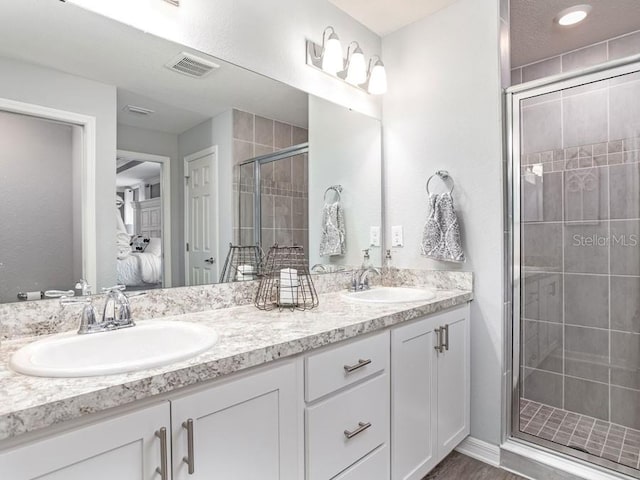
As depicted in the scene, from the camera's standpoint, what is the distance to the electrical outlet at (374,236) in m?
2.32

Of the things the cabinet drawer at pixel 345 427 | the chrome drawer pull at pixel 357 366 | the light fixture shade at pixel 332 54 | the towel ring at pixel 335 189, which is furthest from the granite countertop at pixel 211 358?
the light fixture shade at pixel 332 54

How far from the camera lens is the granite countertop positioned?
26.9 inches

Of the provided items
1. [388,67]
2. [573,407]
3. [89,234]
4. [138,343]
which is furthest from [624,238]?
[89,234]

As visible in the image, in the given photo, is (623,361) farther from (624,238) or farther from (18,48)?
(18,48)

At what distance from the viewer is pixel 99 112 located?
1.28 meters

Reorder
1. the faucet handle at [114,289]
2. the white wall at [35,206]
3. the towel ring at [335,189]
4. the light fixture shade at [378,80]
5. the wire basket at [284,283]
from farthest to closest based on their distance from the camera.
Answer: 1. the light fixture shade at [378,80]
2. the towel ring at [335,189]
3. the wire basket at [284,283]
4. the faucet handle at [114,289]
5. the white wall at [35,206]

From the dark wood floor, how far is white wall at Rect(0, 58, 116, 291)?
173cm

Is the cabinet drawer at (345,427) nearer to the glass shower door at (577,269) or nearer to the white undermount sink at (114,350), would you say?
the white undermount sink at (114,350)

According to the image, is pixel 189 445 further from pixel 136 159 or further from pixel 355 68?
pixel 355 68

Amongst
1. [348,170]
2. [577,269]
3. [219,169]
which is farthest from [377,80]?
[577,269]

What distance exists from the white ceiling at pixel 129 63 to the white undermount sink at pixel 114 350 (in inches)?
29.3

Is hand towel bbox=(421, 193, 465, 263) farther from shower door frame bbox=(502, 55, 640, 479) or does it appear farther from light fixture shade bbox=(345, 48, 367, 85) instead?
light fixture shade bbox=(345, 48, 367, 85)

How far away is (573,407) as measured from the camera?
2.08m

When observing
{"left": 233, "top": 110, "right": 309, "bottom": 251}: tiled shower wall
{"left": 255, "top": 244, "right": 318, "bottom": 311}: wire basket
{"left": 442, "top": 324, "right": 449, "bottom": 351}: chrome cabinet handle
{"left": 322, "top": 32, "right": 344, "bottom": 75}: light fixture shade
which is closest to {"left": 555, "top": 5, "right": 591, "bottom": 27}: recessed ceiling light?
{"left": 322, "top": 32, "right": 344, "bottom": 75}: light fixture shade
